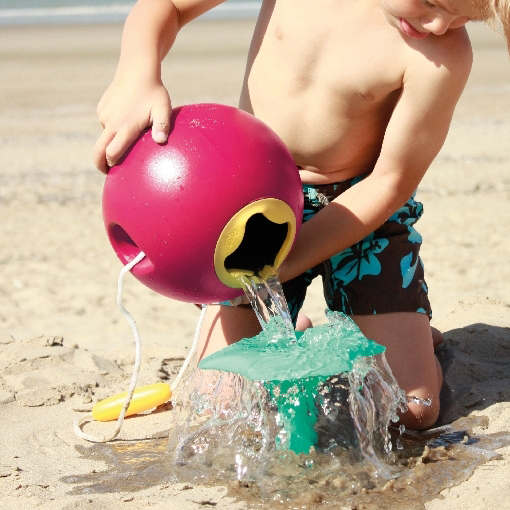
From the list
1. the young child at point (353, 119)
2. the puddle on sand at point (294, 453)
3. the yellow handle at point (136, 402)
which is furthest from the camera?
the yellow handle at point (136, 402)

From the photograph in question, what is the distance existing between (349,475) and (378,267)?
2.83ft

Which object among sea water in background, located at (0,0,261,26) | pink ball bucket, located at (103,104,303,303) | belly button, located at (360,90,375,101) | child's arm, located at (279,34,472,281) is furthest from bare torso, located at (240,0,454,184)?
sea water in background, located at (0,0,261,26)

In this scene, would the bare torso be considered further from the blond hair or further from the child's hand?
the child's hand

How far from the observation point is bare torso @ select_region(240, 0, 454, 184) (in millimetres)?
2549

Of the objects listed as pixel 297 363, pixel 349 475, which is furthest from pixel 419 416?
pixel 297 363

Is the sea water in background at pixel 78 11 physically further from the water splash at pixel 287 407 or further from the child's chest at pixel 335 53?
the water splash at pixel 287 407

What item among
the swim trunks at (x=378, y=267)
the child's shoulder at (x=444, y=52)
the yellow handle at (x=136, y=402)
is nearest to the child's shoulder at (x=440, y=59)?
the child's shoulder at (x=444, y=52)

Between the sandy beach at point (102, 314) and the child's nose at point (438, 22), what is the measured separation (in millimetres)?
1215

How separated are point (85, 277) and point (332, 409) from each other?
2.47 meters

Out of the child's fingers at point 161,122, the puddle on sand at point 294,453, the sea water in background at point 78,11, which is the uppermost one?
the child's fingers at point 161,122

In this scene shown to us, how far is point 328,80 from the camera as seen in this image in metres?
2.62

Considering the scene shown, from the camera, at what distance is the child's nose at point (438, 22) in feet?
7.43

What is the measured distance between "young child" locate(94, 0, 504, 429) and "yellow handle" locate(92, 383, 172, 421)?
0.30 metres

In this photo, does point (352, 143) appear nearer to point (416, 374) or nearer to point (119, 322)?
point (416, 374)
